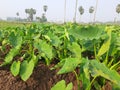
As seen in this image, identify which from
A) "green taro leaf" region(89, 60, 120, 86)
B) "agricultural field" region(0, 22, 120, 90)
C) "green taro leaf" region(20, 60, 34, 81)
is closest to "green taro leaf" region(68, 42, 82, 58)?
"agricultural field" region(0, 22, 120, 90)

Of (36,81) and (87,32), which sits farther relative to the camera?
(36,81)

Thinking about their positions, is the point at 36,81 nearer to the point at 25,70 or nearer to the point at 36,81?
the point at 36,81

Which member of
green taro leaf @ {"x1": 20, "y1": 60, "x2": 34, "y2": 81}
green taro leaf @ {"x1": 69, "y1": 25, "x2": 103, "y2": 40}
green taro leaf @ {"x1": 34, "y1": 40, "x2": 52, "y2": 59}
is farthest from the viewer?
green taro leaf @ {"x1": 34, "y1": 40, "x2": 52, "y2": 59}

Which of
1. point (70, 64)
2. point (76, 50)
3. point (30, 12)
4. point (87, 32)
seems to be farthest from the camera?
point (30, 12)

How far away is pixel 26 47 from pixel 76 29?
0.99 m

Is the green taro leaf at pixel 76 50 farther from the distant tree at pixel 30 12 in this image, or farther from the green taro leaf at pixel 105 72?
the distant tree at pixel 30 12

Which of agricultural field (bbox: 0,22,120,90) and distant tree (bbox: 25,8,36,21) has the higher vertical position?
agricultural field (bbox: 0,22,120,90)

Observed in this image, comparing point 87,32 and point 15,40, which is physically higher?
point 87,32

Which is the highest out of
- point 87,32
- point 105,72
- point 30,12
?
point 87,32

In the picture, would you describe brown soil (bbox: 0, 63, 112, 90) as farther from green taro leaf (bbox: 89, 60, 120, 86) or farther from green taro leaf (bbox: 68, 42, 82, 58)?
green taro leaf (bbox: 89, 60, 120, 86)

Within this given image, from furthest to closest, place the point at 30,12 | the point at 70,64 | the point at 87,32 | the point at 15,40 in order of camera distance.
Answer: the point at 30,12 → the point at 15,40 → the point at 87,32 → the point at 70,64

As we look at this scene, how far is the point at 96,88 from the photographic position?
144 centimetres

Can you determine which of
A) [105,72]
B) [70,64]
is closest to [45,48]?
[70,64]

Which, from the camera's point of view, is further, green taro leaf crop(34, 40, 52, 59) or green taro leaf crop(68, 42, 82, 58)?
green taro leaf crop(34, 40, 52, 59)
